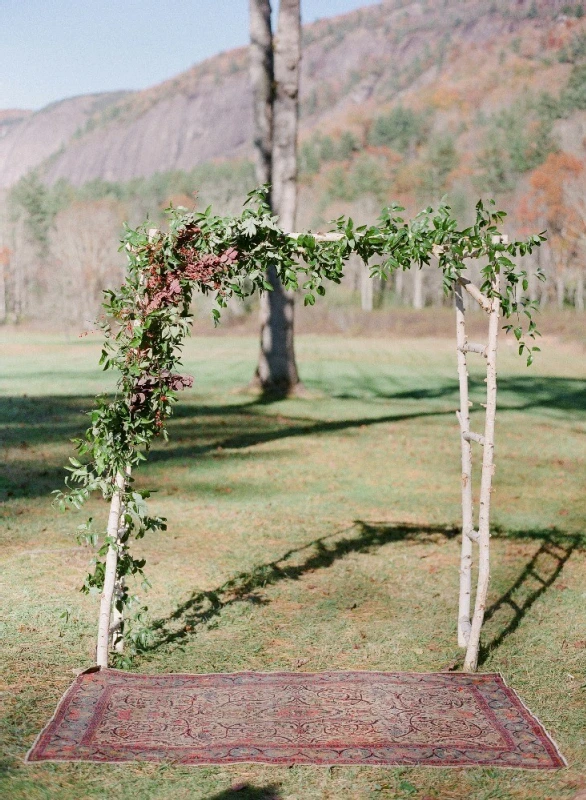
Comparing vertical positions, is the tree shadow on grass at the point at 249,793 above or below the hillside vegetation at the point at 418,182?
below

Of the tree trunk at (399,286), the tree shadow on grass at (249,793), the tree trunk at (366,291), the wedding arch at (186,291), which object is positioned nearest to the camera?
the tree shadow on grass at (249,793)

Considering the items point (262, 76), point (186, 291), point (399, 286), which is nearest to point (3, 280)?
point (399, 286)

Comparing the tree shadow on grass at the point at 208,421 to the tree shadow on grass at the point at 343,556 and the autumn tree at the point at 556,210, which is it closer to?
the tree shadow on grass at the point at 343,556

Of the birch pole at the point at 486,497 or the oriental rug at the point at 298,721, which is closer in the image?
the oriental rug at the point at 298,721

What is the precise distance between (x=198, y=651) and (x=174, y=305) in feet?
8.03

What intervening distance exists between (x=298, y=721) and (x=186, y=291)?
2699 millimetres

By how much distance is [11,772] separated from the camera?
458 centimetres

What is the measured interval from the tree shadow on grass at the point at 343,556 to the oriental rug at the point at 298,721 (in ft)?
2.55

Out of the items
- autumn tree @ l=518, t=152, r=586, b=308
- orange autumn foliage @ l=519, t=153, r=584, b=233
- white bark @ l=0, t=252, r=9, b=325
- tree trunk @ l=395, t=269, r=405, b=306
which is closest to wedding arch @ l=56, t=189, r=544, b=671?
autumn tree @ l=518, t=152, r=586, b=308

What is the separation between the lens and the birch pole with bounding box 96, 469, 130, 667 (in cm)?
594

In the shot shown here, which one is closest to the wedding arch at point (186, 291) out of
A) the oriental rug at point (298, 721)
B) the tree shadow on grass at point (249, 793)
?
the oriental rug at point (298, 721)

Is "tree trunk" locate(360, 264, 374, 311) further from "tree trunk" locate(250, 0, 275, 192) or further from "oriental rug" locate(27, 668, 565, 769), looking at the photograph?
"oriental rug" locate(27, 668, 565, 769)

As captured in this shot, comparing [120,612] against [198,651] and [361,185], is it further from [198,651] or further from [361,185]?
[361,185]

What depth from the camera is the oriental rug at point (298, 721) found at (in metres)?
4.87
